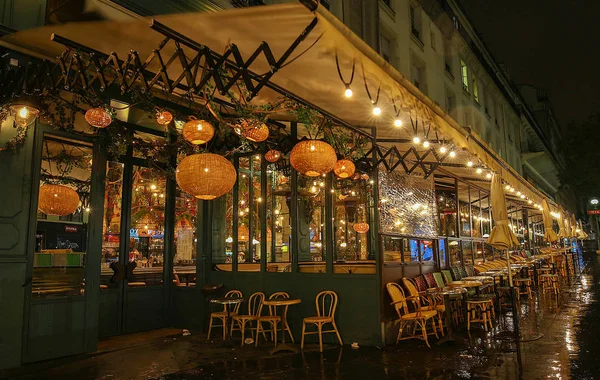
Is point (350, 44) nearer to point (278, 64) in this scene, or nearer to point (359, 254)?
point (278, 64)

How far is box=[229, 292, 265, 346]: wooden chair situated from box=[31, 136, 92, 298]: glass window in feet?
9.28

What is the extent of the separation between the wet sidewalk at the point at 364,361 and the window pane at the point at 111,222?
1.62 m

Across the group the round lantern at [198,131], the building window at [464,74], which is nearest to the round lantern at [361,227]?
the round lantern at [198,131]

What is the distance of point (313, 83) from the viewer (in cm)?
647

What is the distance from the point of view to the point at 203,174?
546 cm

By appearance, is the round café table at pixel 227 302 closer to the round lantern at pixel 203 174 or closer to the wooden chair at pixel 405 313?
the wooden chair at pixel 405 313

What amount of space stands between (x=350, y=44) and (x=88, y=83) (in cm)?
396

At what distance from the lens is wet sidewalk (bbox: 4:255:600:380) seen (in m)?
6.00

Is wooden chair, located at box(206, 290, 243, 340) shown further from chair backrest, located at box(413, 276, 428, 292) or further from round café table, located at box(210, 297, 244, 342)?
chair backrest, located at box(413, 276, 428, 292)

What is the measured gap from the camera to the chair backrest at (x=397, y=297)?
7879mm

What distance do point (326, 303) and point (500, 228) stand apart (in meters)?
3.70

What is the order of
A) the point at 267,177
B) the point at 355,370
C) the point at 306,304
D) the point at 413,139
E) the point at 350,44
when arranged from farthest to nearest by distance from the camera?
1. the point at 267,177
2. the point at 413,139
3. the point at 306,304
4. the point at 355,370
5. the point at 350,44

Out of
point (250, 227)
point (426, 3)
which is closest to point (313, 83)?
point (250, 227)

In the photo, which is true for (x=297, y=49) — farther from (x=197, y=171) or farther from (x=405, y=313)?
(x=405, y=313)
